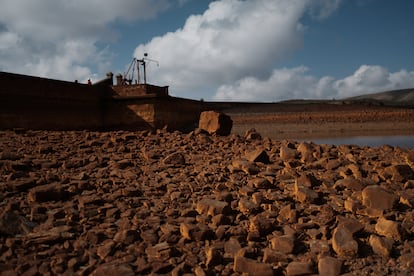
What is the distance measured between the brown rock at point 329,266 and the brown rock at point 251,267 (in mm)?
404

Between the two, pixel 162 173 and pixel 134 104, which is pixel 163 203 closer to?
pixel 162 173

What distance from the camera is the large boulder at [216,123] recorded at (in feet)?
25.0

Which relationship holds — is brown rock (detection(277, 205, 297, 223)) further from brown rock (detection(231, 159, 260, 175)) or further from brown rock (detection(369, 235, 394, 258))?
brown rock (detection(231, 159, 260, 175))

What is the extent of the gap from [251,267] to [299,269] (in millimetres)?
372

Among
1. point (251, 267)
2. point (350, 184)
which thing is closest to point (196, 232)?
point (251, 267)

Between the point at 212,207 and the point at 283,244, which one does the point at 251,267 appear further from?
the point at 212,207

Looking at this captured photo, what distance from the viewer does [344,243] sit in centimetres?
276

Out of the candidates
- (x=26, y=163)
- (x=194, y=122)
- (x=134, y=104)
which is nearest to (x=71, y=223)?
(x=26, y=163)

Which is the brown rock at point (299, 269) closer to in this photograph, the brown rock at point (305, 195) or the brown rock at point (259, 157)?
the brown rock at point (305, 195)

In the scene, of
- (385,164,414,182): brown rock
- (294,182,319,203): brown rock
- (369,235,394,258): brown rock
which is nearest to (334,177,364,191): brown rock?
(294,182,319,203): brown rock

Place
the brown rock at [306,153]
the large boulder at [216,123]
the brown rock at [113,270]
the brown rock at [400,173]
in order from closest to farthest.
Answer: the brown rock at [113,270] < the brown rock at [400,173] < the brown rock at [306,153] < the large boulder at [216,123]

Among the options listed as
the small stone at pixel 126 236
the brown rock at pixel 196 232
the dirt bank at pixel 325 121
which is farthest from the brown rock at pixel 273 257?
the dirt bank at pixel 325 121

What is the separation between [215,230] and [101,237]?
1.04 metres

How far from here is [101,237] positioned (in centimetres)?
292
